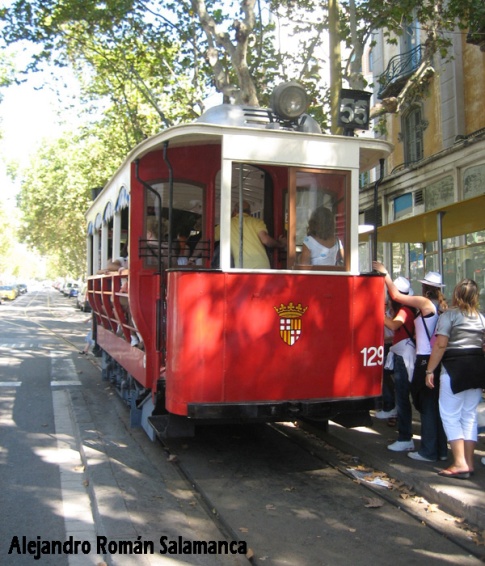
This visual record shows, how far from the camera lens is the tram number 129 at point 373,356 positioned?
223 inches

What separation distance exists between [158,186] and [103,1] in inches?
380

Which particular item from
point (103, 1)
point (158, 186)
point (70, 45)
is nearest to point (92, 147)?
point (70, 45)

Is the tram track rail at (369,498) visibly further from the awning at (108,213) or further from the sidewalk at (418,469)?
the awning at (108,213)

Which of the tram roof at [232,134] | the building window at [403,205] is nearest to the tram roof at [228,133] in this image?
the tram roof at [232,134]

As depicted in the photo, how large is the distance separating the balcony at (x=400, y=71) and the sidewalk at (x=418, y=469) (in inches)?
496

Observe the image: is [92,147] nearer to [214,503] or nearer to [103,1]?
[103,1]

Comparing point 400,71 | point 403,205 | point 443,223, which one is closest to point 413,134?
point 400,71

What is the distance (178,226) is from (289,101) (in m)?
1.84

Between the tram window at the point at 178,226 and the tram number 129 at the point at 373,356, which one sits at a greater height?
the tram window at the point at 178,226

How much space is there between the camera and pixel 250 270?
17.4 feet

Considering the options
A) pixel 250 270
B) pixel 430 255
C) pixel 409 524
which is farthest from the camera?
pixel 430 255

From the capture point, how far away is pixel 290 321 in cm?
539

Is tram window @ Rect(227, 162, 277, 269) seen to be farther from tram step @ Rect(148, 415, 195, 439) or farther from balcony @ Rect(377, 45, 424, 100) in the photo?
balcony @ Rect(377, 45, 424, 100)

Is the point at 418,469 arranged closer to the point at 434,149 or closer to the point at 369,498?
the point at 369,498
